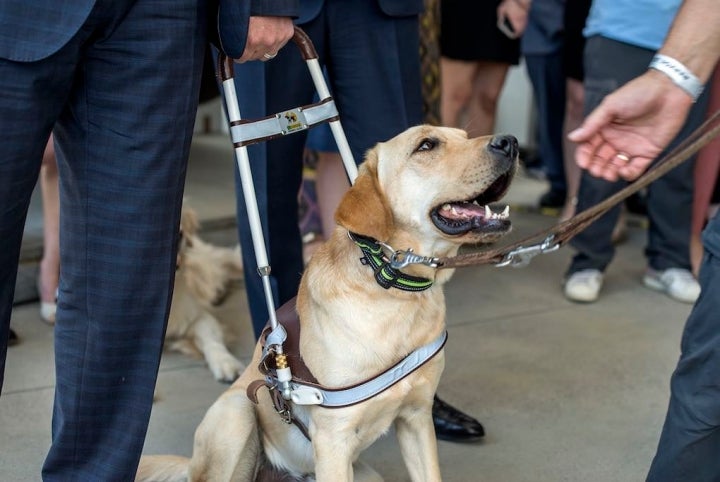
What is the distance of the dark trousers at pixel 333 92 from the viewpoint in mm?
3033

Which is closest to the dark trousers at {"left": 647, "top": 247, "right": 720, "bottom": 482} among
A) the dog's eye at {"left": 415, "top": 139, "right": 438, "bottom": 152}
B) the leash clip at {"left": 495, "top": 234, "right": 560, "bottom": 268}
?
the leash clip at {"left": 495, "top": 234, "right": 560, "bottom": 268}

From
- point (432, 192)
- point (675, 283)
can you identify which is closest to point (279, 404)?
point (432, 192)

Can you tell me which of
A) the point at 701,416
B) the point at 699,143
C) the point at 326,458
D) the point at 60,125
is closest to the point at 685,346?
the point at 701,416

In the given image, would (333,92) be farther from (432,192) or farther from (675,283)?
(675,283)

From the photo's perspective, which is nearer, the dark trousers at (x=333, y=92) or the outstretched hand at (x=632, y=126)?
the outstretched hand at (x=632, y=126)

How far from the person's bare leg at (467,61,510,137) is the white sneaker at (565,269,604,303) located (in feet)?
4.16

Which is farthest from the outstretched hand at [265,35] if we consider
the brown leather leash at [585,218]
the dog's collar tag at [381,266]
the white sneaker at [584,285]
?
the white sneaker at [584,285]

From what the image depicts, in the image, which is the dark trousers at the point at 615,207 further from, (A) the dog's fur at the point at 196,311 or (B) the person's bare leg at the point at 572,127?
(A) the dog's fur at the point at 196,311

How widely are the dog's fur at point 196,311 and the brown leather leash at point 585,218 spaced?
206 cm

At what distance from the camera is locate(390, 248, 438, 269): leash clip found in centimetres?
226

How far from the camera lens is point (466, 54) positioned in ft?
18.4

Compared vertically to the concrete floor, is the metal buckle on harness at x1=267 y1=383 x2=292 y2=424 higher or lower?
higher

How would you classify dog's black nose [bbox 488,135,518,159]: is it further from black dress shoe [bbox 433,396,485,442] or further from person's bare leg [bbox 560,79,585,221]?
person's bare leg [bbox 560,79,585,221]

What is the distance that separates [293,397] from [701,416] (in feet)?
3.34
